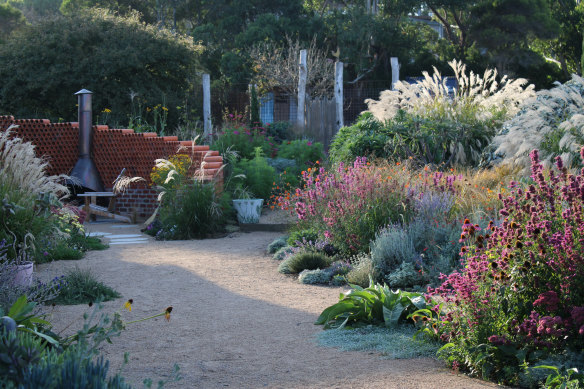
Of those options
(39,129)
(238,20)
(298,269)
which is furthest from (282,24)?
(298,269)

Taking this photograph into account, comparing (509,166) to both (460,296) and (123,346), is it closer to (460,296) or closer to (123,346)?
(460,296)

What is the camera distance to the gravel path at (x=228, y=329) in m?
3.84

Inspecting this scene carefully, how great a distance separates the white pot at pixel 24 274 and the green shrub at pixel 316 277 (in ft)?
8.88

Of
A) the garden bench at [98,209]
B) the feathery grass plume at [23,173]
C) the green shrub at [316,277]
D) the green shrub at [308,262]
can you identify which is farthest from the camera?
the garden bench at [98,209]

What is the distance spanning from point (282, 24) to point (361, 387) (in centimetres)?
2523

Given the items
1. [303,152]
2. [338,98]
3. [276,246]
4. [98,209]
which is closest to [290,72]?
[338,98]

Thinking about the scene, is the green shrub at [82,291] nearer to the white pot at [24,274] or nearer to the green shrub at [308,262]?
the white pot at [24,274]

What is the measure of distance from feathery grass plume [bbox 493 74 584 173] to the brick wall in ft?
17.5

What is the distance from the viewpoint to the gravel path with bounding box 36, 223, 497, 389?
3.84 metres

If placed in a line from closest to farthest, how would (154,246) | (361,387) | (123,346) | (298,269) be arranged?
(361,387)
(123,346)
(298,269)
(154,246)

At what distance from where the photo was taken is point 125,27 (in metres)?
18.0

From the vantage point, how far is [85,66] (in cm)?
1717

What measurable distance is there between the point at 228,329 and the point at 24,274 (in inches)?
81.3

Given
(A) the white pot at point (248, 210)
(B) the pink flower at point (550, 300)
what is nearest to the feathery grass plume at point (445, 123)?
(A) the white pot at point (248, 210)
